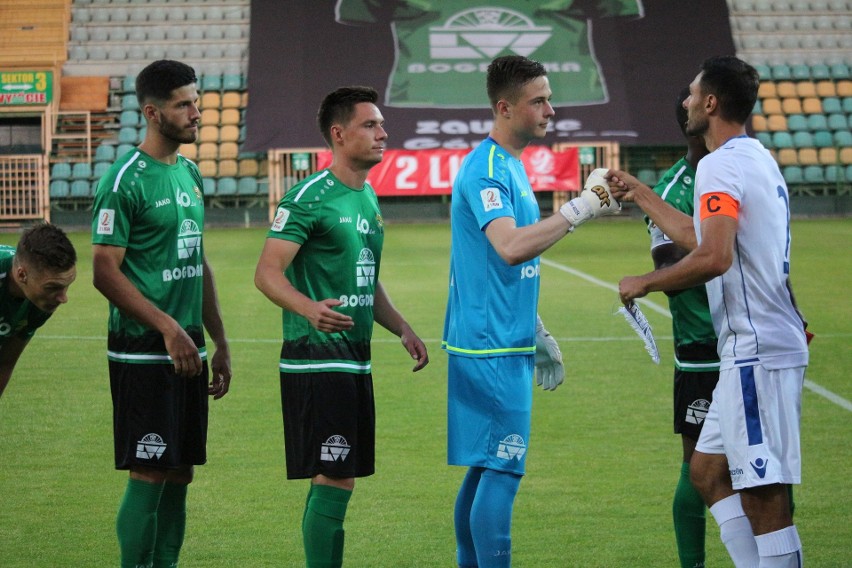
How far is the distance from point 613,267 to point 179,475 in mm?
13066

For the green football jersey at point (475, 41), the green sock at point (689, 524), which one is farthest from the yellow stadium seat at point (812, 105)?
the green sock at point (689, 524)

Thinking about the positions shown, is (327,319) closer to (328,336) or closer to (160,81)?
(328,336)

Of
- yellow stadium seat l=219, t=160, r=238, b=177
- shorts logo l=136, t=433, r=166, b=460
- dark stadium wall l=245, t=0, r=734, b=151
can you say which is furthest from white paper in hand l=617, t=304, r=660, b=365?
yellow stadium seat l=219, t=160, r=238, b=177

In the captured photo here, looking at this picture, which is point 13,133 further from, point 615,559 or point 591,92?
point 615,559

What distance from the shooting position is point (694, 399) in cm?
476

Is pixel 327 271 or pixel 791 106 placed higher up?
pixel 791 106

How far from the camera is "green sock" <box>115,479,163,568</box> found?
4.38 m

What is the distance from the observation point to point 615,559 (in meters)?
5.09

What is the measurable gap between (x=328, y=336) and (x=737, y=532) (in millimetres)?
1639

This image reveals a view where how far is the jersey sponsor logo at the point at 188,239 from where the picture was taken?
4535mm

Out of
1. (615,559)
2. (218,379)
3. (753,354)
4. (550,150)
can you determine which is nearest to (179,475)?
(218,379)

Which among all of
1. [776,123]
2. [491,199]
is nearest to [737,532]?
[491,199]

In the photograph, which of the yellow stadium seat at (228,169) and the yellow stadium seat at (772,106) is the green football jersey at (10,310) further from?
the yellow stadium seat at (772,106)

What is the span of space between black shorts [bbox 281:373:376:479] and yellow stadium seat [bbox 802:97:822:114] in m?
28.3
